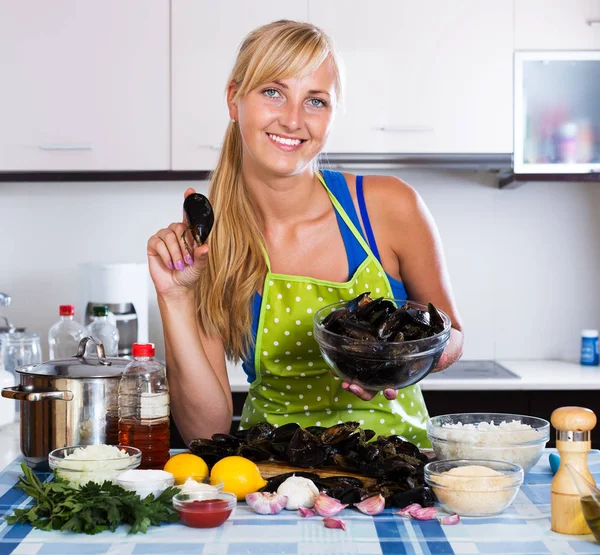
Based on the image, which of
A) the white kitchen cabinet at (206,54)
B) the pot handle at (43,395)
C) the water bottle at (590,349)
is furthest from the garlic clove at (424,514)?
the water bottle at (590,349)

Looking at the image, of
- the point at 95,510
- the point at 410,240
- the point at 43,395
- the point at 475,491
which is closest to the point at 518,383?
the point at 410,240

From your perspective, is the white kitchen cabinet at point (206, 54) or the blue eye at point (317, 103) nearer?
the blue eye at point (317, 103)

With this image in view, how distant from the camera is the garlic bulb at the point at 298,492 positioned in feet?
4.19

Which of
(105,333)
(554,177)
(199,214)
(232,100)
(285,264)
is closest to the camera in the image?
(199,214)

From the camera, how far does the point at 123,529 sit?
121cm

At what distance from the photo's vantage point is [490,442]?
1404 mm

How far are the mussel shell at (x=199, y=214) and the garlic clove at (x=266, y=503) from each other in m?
0.55

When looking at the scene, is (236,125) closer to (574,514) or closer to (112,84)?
(574,514)

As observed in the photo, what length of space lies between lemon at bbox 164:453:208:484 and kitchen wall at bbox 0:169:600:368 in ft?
7.19

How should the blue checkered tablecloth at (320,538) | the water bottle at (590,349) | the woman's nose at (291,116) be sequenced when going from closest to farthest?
the blue checkered tablecloth at (320,538), the woman's nose at (291,116), the water bottle at (590,349)

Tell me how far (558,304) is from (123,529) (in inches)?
107

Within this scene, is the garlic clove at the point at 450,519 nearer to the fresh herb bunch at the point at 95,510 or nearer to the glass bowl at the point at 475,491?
the glass bowl at the point at 475,491

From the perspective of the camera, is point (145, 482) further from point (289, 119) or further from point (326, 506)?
point (289, 119)

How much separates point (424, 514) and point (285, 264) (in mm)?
873
